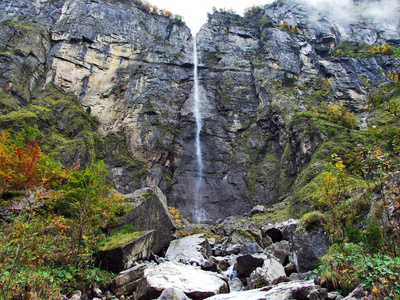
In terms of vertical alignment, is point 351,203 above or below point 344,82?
below

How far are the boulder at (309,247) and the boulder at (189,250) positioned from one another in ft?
12.9

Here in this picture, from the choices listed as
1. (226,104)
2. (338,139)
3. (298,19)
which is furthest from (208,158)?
(298,19)

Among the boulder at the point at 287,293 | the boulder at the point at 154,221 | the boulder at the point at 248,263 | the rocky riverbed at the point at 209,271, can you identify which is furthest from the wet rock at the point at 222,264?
the boulder at the point at 287,293

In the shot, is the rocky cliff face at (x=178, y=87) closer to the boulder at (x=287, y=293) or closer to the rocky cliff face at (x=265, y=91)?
the rocky cliff face at (x=265, y=91)

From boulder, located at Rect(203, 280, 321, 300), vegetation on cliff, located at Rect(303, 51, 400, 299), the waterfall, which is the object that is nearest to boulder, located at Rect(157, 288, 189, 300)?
boulder, located at Rect(203, 280, 321, 300)

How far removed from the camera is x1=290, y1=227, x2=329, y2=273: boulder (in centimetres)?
743

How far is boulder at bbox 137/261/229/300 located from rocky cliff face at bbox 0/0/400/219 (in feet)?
→ 70.4

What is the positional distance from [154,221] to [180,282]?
4836 mm

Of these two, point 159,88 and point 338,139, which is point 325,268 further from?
point 159,88

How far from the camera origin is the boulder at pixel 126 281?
700cm

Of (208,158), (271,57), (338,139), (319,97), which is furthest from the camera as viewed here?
(271,57)

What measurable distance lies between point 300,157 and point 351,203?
21.5 m

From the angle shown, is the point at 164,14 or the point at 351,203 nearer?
the point at 351,203

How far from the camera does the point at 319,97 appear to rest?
4053 centimetres
